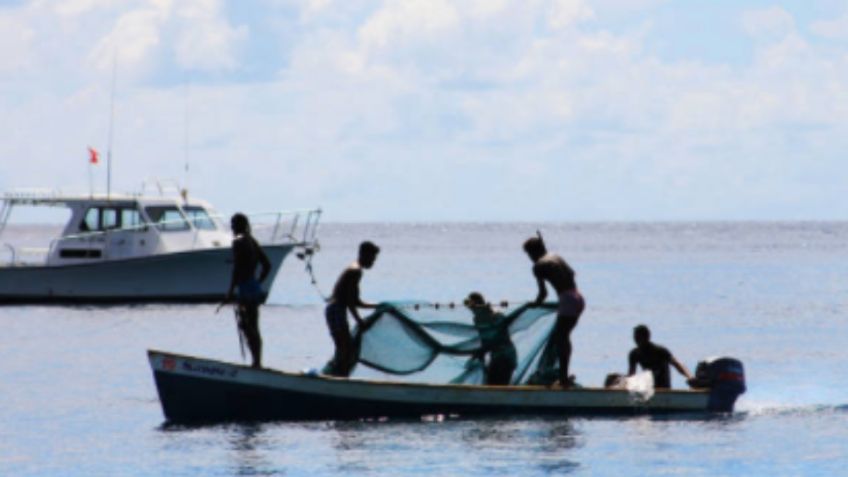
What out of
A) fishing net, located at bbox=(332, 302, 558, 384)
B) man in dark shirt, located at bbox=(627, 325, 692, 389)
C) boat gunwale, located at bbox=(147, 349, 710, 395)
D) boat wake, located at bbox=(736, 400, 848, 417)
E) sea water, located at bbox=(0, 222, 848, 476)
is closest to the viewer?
sea water, located at bbox=(0, 222, 848, 476)

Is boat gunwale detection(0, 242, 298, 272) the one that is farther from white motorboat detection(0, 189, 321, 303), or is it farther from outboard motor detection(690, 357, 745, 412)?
outboard motor detection(690, 357, 745, 412)

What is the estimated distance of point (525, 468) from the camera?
19.2 metres

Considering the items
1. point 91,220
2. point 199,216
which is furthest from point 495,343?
point 91,220

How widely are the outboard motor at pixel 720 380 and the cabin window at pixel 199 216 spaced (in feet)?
77.7

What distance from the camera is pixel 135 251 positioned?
143ft

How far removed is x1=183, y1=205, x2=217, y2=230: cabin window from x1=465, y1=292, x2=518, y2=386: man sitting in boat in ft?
75.4

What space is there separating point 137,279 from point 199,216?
2139 millimetres

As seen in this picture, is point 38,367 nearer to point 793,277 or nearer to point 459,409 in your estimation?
point 459,409

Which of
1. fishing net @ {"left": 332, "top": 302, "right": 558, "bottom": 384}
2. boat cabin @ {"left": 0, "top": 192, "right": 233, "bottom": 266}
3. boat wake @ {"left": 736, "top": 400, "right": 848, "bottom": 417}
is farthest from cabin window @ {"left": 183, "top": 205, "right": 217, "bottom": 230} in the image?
fishing net @ {"left": 332, "top": 302, "right": 558, "bottom": 384}

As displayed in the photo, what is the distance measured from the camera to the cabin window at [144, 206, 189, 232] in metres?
43.6

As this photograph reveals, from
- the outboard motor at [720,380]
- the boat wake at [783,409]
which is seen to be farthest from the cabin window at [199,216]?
the outboard motor at [720,380]

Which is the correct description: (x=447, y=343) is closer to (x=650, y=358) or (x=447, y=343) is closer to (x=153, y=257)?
(x=650, y=358)

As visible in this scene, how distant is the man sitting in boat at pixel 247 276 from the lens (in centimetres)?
2066

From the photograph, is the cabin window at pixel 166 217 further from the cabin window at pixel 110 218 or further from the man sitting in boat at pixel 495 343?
the man sitting in boat at pixel 495 343
